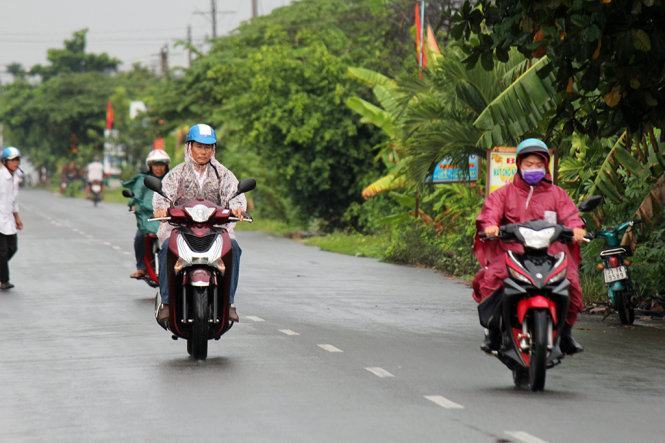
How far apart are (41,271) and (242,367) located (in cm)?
1208

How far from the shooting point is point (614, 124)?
14.1 meters

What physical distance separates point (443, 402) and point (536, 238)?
1320mm

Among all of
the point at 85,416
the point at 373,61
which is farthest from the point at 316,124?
the point at 85,416

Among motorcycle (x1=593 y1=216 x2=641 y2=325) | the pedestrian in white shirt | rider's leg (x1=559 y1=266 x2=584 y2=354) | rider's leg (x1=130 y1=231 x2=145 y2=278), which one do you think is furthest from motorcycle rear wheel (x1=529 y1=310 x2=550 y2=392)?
the pedestrian in white shirt

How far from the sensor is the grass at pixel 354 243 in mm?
27719

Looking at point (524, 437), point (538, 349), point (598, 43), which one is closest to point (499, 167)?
point (598, 43)

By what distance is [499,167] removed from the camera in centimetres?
2008

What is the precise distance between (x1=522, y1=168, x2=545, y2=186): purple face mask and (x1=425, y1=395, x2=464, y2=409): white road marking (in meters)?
1.75

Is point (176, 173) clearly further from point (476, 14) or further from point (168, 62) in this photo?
point (168, 62)

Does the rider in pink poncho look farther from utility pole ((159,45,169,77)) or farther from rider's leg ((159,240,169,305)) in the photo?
utility pole ((159,45,169,77))

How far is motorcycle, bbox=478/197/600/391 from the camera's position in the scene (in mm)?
9875

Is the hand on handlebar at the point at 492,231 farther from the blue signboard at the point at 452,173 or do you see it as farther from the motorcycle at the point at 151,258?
the blue signboard at the point at 452,173

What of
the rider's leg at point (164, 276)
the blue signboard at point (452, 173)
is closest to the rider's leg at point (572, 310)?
the rider's leg at point (164, 276)

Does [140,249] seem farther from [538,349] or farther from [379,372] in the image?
[538,349]
